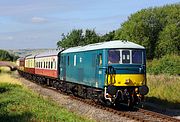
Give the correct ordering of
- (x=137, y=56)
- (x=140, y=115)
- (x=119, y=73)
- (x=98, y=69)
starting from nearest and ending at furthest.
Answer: (x=140, y=115) < (x=119, y=73) < (x=137, y=56) < (x=98, y=69)

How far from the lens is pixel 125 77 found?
19.1 m

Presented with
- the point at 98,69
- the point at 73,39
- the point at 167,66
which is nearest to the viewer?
the point at 98,69

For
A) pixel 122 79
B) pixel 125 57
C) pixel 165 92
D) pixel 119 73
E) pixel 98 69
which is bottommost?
pixel 165 92

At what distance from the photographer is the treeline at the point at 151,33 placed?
78812 mm

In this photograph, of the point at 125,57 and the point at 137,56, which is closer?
the point at 125,57

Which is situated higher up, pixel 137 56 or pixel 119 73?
pixel 137 56

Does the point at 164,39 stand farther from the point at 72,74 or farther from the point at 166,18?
the point at 72,74

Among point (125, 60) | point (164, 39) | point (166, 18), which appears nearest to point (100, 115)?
point (125, 60)

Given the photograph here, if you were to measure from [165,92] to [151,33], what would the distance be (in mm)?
60653

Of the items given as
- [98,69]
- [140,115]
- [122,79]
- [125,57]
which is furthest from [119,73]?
[140,115]

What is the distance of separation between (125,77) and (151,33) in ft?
220

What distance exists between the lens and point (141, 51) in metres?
19.7

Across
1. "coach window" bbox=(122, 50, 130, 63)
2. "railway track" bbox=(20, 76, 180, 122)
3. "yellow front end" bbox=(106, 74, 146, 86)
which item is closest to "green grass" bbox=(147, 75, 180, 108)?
"railway track" bbox=(20, 76, 180, 122)

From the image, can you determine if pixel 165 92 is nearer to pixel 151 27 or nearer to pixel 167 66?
pixel 167 66
